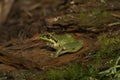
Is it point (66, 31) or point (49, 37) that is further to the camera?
point (66, 31)

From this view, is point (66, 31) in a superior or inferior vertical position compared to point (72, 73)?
superior

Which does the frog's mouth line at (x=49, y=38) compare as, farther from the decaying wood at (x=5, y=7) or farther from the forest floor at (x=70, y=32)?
the decaying wood at (x=5, y=7)

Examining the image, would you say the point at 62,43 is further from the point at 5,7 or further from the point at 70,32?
the point at 5,7

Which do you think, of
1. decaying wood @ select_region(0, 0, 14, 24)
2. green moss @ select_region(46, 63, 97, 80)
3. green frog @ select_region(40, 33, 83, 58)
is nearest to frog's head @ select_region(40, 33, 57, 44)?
green frog @ select_region(40, 33, 83, 58)

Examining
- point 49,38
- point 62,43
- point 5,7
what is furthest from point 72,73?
point 5,7

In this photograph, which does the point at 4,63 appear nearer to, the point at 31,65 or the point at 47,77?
the point at 31,65

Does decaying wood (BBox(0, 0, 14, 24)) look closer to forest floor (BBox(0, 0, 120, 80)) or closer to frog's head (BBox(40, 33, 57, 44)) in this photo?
forest floor (BBox(0, 0, 120, 80))

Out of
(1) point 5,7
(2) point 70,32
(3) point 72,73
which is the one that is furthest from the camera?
(1) point 5,7

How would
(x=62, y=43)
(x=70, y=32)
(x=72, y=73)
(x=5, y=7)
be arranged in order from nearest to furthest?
(x=72, y=73), (x=62, y=43), (x=70, y=32), (x=5, y=7)
